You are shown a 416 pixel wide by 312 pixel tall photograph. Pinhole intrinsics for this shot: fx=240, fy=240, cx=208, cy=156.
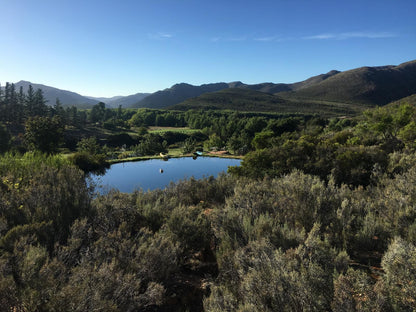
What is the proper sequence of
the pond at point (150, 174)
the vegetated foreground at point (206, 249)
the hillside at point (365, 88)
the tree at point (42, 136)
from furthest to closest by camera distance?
the hillside at point (365, 88) → the tree at point (42, 136) → the pond at point (150, 174) → the vegetated foreground at point (206, 249)

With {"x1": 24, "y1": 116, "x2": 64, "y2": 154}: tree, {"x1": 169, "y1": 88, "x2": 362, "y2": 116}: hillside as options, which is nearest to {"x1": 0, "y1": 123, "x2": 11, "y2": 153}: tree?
{"x1": 24, "y1": 116, "x2": 64, "y2": 154}: tree

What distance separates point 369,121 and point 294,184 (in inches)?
802

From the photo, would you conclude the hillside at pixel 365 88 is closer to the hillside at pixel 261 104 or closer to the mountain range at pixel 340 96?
the mountain range at pixel 340 96

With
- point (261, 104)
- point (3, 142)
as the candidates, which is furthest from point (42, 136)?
point (261, 104)

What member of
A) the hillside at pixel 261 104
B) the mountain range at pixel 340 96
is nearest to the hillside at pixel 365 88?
the mountain range at pixel 340 96

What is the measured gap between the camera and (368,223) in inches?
183

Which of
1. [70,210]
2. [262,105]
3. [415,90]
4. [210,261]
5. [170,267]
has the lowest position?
[210,261]

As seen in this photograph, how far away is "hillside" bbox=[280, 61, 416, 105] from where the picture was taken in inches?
4498

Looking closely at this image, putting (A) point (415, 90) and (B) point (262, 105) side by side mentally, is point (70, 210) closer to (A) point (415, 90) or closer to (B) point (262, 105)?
(B) point (262, 105)

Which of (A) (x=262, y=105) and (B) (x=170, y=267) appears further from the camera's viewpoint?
(A) (x=262, y=105)

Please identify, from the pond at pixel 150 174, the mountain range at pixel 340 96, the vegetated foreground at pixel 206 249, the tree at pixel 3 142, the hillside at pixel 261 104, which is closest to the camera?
the vegetated foreground at pixel 206 249

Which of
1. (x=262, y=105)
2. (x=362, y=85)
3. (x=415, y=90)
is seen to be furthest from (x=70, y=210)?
(x=415, y=90)

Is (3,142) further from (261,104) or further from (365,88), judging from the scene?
(365,88)

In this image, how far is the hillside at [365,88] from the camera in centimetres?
11425
